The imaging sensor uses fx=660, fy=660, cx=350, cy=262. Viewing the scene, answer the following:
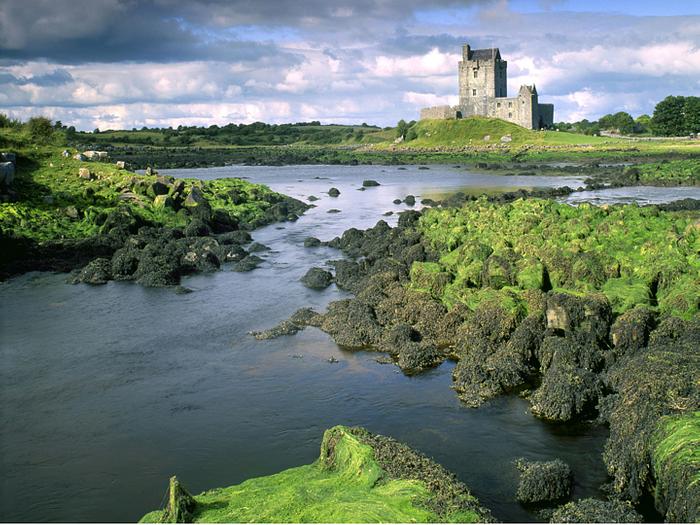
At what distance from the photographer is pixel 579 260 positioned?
1866 cm

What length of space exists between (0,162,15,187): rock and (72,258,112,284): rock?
924 centimetres

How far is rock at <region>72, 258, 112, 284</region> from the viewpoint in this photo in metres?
24.5

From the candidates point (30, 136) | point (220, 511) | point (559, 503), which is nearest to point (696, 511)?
point (559, 503)

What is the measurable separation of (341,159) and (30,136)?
74.4m

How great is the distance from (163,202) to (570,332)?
80.9ft

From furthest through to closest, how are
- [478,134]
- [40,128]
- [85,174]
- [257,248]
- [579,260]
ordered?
[478,134] < [40,128] < [85,174] < [257,248] < [579,260]

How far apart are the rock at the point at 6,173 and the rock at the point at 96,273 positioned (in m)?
9.24

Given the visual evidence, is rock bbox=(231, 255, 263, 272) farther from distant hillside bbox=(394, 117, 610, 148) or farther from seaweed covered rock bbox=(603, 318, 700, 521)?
distant hillside bbox=(394, 117, 610, 148)

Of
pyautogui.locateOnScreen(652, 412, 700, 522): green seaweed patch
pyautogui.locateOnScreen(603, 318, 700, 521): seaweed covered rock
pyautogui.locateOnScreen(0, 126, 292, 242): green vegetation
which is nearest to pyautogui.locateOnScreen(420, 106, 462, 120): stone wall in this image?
pyautogui.locateOnScreen(0, 126, 292, 242): green vegetation

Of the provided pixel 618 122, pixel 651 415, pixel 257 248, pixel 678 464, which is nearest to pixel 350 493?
pixel 678 464

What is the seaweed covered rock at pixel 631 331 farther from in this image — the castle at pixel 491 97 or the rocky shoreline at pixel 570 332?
the castle at pixel 491 97

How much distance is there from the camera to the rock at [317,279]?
24172mm

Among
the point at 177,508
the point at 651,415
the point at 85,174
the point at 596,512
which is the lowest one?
the point at 596,512

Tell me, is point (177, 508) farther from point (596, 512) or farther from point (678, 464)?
point (678, 464)
